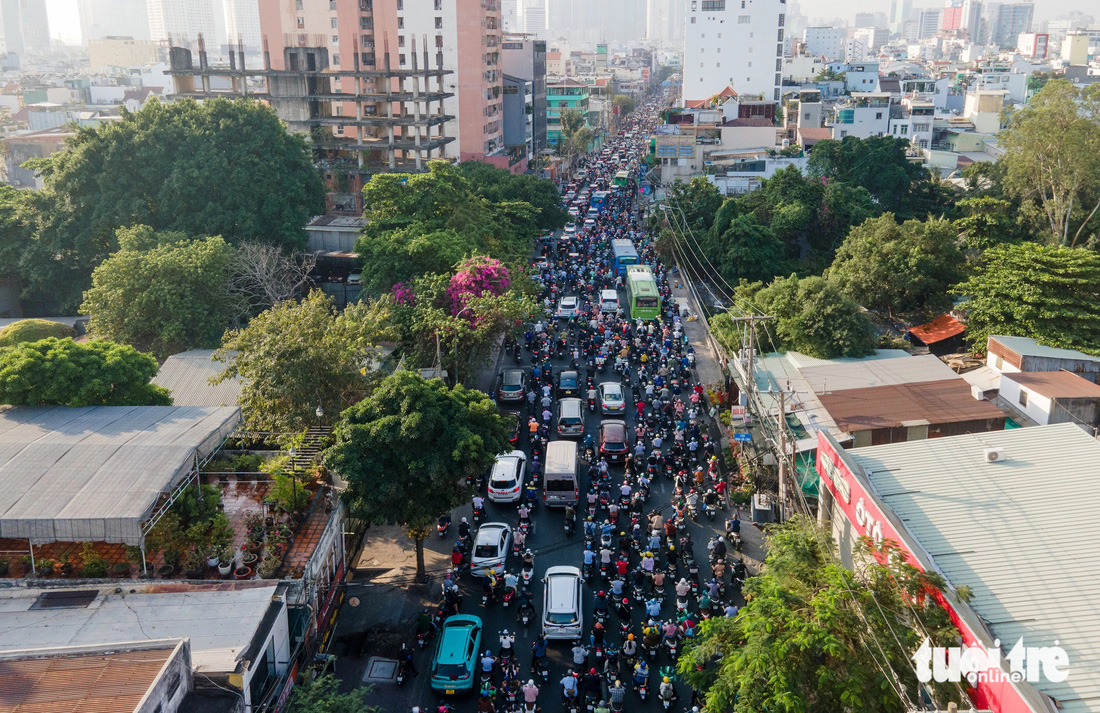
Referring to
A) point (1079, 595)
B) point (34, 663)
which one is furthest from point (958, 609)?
point (34, 663)

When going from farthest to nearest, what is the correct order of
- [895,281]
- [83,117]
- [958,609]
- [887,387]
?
[83,117], [895,281], [887,387], [958,609]

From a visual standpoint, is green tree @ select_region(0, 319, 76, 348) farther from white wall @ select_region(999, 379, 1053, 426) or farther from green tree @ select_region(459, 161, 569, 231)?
white wall @ select_region(999, 379, 1053, 426)

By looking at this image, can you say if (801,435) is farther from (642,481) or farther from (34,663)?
(34,663)

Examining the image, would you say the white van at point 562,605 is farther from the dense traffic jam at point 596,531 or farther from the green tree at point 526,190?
the green tree at point 526,190

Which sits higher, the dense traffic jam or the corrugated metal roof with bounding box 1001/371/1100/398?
the corrugated metal roof with bounding box 1001/371/1100/398

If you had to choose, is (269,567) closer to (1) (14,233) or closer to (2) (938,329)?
(2) (938,329)

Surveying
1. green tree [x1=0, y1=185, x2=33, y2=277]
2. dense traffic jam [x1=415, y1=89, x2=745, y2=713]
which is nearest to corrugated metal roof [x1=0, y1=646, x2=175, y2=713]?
dense traffic jam [x1=415, y1=89, x2=745, y2=713]

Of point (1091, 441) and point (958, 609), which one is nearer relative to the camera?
point (958, 609)
